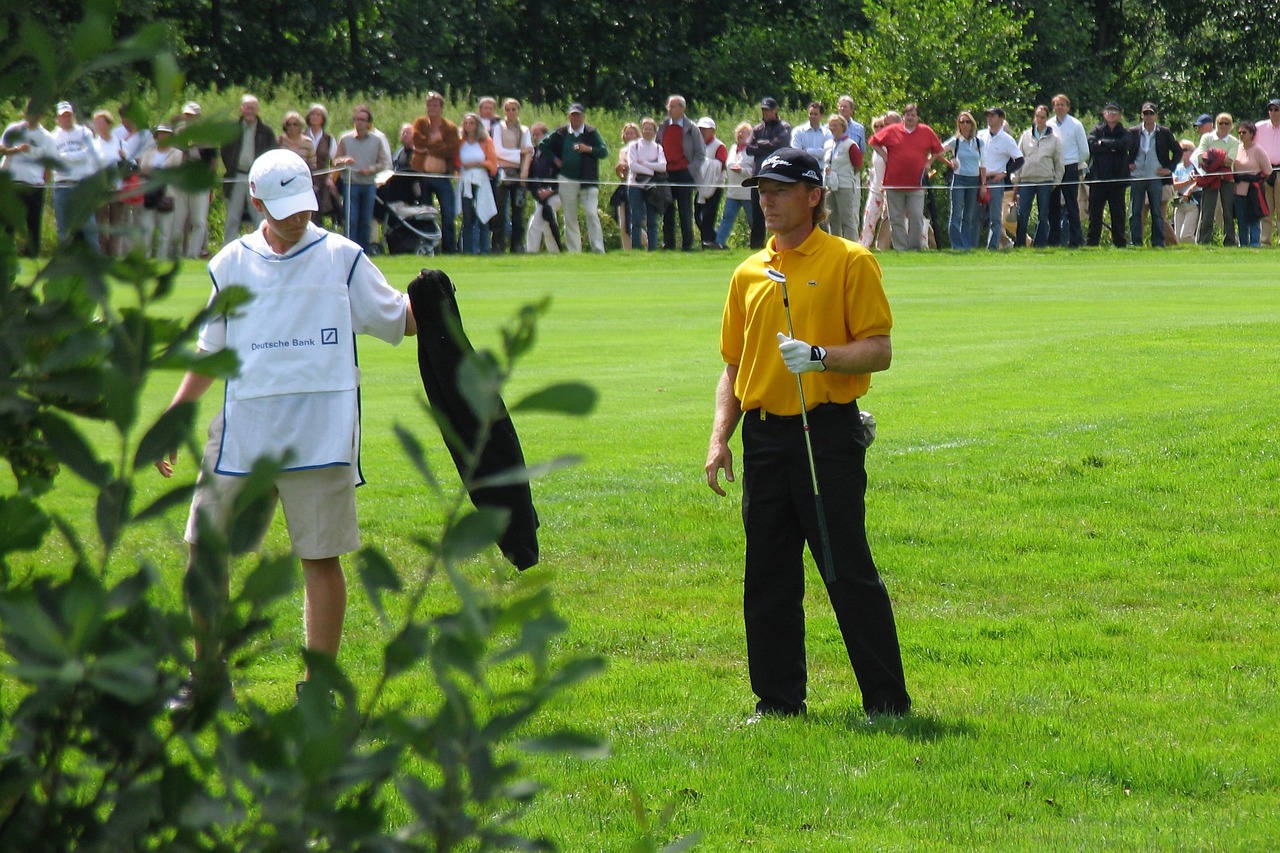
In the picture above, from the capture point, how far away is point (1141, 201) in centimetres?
3086

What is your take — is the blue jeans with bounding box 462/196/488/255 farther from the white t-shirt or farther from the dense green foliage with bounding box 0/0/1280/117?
the dense green foliage with bounding box 0/0/1280/117

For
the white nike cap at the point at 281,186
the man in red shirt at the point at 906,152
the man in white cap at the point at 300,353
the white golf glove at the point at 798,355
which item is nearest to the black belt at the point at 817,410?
the white golf glove at the point at 798,355

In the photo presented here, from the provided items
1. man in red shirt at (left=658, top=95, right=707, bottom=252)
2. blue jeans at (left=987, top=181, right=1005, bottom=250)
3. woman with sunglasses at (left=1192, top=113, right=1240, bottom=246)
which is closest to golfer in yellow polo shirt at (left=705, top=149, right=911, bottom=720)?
man in red shirt at (left=658, top=95, right=707, bottom=252)

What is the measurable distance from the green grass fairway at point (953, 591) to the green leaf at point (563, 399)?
17 cm

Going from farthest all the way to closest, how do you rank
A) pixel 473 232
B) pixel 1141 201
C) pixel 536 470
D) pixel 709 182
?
pixel 1141 201
pixel 709 182
pixel 473 232
pixel 536 470

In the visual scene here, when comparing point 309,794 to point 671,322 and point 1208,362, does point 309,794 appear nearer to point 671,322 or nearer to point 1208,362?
point 1208,362

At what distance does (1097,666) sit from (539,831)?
116 inches

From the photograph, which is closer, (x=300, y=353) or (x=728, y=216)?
(x=300, y=353)

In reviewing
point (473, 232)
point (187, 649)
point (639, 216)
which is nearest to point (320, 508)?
point (187, 649)

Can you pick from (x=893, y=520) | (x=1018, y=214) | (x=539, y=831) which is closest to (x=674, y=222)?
(x=1018, y=214)

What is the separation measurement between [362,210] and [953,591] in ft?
62.8

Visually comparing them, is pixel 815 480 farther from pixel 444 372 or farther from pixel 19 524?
pixel 19 524

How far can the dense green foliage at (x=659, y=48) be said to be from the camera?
178ft

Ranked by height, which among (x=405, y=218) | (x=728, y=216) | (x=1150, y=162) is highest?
(x=1150, y=162)
